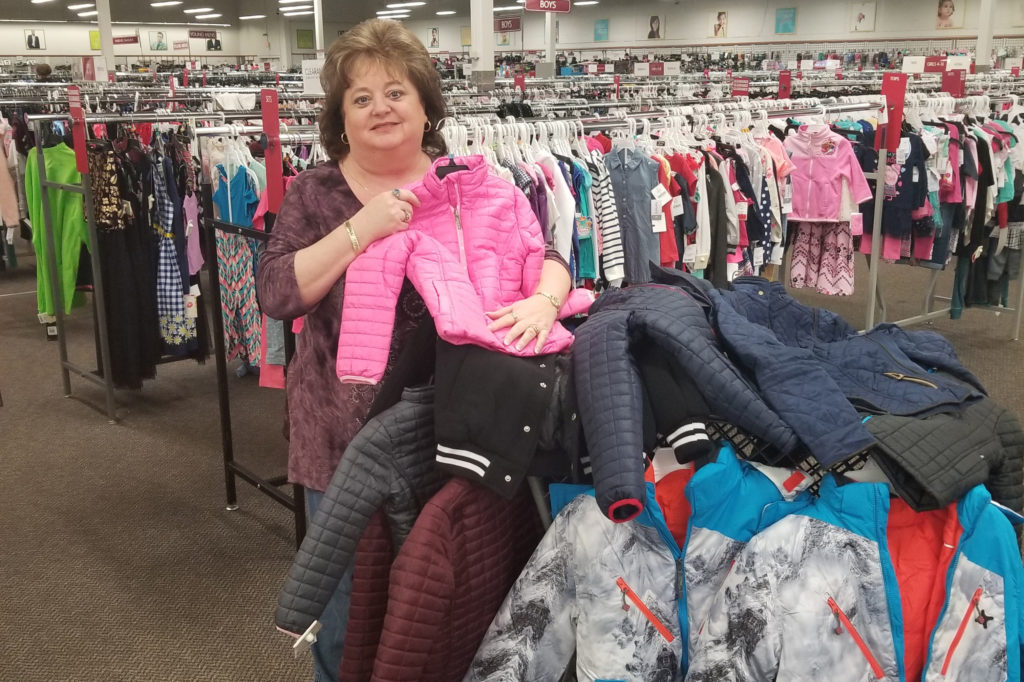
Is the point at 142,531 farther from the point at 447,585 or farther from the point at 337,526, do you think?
the point at 447,585

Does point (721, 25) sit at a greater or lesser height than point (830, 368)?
greater

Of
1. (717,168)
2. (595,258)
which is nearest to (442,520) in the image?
(595,258)

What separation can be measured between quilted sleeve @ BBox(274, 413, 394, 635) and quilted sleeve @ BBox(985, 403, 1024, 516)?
984 mm

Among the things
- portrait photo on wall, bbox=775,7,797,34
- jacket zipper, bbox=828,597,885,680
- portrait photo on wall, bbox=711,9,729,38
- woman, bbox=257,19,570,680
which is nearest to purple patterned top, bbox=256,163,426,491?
woman, bbox=257,19,570,680

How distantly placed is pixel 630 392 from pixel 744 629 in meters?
0.40

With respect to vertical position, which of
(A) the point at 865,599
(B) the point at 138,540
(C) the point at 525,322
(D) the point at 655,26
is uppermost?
(D) the point at 655,26

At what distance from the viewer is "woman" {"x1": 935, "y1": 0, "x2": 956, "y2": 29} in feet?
55.6

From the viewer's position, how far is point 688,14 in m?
20.8

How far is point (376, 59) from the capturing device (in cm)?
170

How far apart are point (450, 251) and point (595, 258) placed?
233cm

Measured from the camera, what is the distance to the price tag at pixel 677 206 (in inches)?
163

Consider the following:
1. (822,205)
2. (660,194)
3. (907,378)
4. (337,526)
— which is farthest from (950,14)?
(337,526)

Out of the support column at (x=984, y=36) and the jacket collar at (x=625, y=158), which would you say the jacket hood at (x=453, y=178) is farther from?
the support column at (x=984, y=36)

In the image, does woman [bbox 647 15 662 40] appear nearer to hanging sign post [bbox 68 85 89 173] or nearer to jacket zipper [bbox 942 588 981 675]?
hanging sign post [bbox 68 85 89 173]
